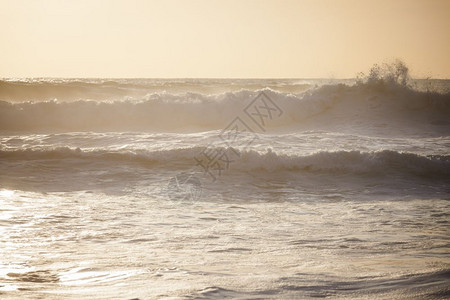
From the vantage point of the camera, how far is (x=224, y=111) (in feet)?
61.2

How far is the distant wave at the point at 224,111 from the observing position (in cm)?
1764

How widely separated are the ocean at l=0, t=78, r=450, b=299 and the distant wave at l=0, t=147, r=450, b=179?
0.10 feet

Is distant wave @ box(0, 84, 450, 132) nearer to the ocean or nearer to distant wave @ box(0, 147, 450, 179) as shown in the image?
the ocean

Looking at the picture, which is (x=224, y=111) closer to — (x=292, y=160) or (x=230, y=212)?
(x=292, y=160)

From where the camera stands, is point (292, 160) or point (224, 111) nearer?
point (292, 160)

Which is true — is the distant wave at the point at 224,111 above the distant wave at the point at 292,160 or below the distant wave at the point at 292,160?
above

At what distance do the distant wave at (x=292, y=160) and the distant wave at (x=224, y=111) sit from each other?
6.31m

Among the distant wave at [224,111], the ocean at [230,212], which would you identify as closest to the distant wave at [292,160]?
the ocean at [230,212]

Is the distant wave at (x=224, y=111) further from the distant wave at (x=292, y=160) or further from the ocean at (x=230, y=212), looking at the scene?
the distant wave at (x=292, y=160)

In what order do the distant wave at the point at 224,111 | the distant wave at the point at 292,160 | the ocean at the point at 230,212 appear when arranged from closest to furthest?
the ocean at the point at 230,212, the distant wave at the point at 292,160, the distant wave at the point at 224,111

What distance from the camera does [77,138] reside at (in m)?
13.1

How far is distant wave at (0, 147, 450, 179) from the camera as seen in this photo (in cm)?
1007

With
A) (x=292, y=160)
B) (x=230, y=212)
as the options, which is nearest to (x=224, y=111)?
(x=292, y=160)

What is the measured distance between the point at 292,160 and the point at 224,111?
8.54 metres
